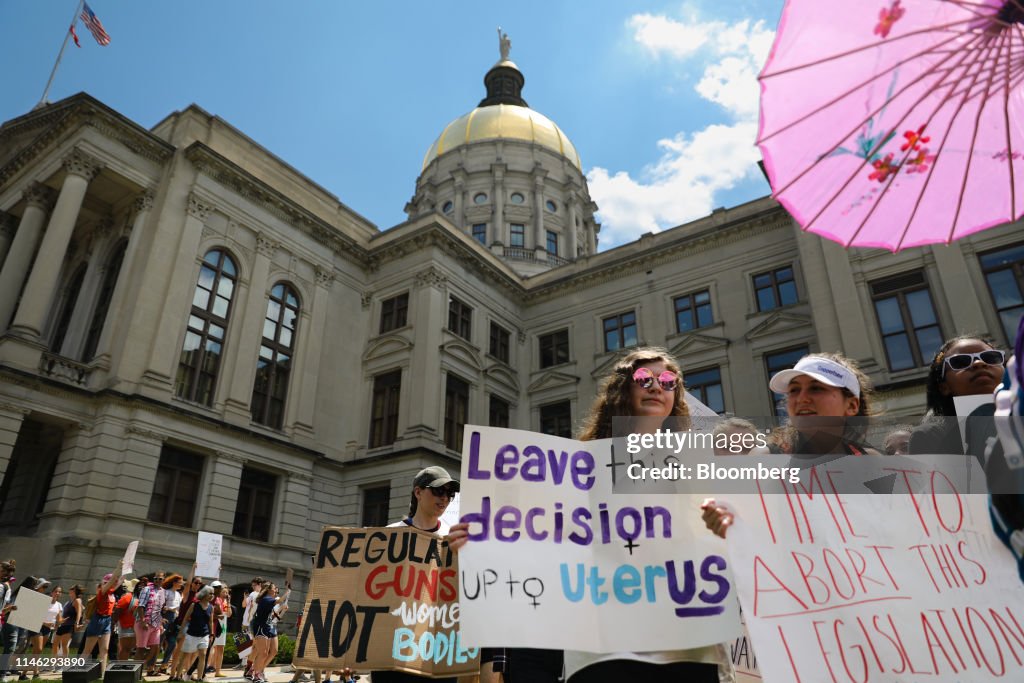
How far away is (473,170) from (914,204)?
181 feet

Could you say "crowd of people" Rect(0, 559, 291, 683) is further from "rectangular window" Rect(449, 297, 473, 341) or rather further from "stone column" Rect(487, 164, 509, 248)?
"stone column" Rect(487, 164, 509, 248)

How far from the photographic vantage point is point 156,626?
14.7m

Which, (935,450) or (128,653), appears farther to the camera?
(128,653)

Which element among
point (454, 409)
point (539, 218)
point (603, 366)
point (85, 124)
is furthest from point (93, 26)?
point (539, 218)

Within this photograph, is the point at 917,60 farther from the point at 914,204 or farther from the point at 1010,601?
the point at 1010,601

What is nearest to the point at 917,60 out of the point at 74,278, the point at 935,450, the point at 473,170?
the point at 935,450

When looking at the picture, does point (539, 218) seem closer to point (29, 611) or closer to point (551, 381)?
point (551, 381)

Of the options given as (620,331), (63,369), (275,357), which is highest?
(620,331)

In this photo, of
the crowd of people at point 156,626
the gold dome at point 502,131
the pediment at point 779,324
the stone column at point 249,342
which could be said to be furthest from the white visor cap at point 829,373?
the gold dome at point 502,131

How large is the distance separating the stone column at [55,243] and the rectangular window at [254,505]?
874 cm

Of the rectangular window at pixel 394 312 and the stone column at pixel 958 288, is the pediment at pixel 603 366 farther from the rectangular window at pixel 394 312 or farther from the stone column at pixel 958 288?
the stone column at pixel 958 288

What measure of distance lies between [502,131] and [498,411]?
33.9 meters

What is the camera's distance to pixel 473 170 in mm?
56875

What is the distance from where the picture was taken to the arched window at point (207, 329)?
24.4 m
